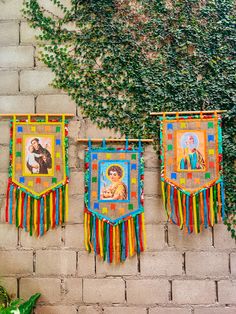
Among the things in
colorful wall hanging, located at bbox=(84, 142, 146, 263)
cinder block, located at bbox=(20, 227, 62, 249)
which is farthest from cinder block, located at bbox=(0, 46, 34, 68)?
cinder block, located at bbox=(20, 227, 62, 249)

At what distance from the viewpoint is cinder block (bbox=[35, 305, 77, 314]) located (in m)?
2.37

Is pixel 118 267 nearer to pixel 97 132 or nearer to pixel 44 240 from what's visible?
pixel 44 240

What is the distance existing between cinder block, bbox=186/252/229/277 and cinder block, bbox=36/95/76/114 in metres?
1.21

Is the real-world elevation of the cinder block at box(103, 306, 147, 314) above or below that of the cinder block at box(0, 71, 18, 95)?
below

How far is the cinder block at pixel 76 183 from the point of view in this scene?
243 centimetres

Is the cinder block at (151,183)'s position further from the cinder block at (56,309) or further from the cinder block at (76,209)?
the cinder block at (56,309)

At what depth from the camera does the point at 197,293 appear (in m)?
2.34

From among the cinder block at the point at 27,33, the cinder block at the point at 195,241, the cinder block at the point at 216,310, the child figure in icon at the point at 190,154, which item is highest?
the cinder block at the point at 27,33

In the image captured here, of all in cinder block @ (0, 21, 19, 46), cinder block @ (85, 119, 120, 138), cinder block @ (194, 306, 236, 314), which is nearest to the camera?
cinder block @ (194, 306, 236, 314)

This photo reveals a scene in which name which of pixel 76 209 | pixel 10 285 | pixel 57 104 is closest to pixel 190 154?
pixel 76 209

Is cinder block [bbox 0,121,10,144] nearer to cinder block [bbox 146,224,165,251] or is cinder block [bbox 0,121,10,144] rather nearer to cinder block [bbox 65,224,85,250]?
cinder block [bbox 65,224,85,250]

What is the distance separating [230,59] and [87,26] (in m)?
0.96

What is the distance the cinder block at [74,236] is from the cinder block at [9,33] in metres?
1.30

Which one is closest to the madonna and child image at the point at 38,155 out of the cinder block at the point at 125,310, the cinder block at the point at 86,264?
the cinder block at the point at 86,264
